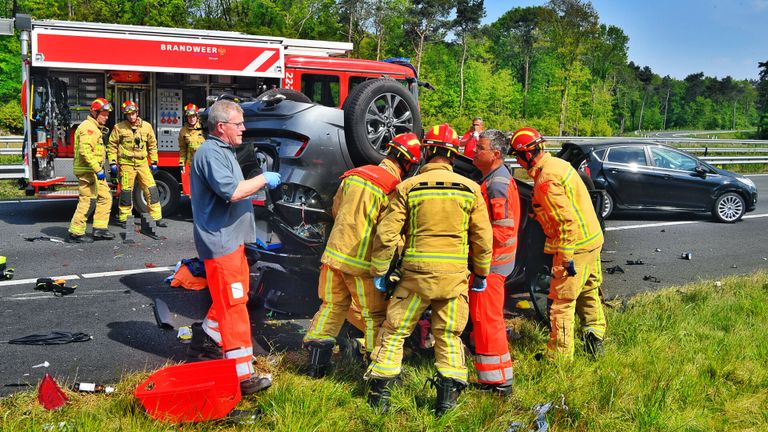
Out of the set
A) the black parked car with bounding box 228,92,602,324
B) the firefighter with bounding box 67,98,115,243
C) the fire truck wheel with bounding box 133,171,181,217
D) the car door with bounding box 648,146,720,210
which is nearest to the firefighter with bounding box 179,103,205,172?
the fire truck wheel with bounding box 133,171,181,217

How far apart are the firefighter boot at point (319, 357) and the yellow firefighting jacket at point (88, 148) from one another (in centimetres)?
614

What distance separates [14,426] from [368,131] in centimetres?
404

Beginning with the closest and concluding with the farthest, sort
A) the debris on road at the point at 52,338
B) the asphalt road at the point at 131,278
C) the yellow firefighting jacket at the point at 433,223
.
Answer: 1. the yellow firefighting jacket at the point at 433,223
2. the asphalt road at the point at 131,278
3. the debris on road at the point at 52,338

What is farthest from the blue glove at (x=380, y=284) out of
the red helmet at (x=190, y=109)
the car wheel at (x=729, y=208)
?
the car wheel at (x=729, y=208)

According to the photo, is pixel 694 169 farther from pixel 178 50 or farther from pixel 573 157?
pixel 178 50

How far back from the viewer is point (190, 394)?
12.4 ft

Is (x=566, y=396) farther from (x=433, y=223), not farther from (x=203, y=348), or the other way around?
→ (x=203, y=348)

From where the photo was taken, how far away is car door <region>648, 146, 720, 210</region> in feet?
41.3

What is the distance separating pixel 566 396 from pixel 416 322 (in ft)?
3.68

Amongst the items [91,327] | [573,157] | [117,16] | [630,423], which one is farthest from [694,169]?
[117,16]

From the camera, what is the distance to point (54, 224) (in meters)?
10.4

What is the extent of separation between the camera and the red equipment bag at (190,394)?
3.77m

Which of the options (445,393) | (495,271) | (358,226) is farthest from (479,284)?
(358,226)

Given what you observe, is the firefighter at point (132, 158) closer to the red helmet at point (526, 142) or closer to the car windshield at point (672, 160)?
the red helmet at point (526, 142)
